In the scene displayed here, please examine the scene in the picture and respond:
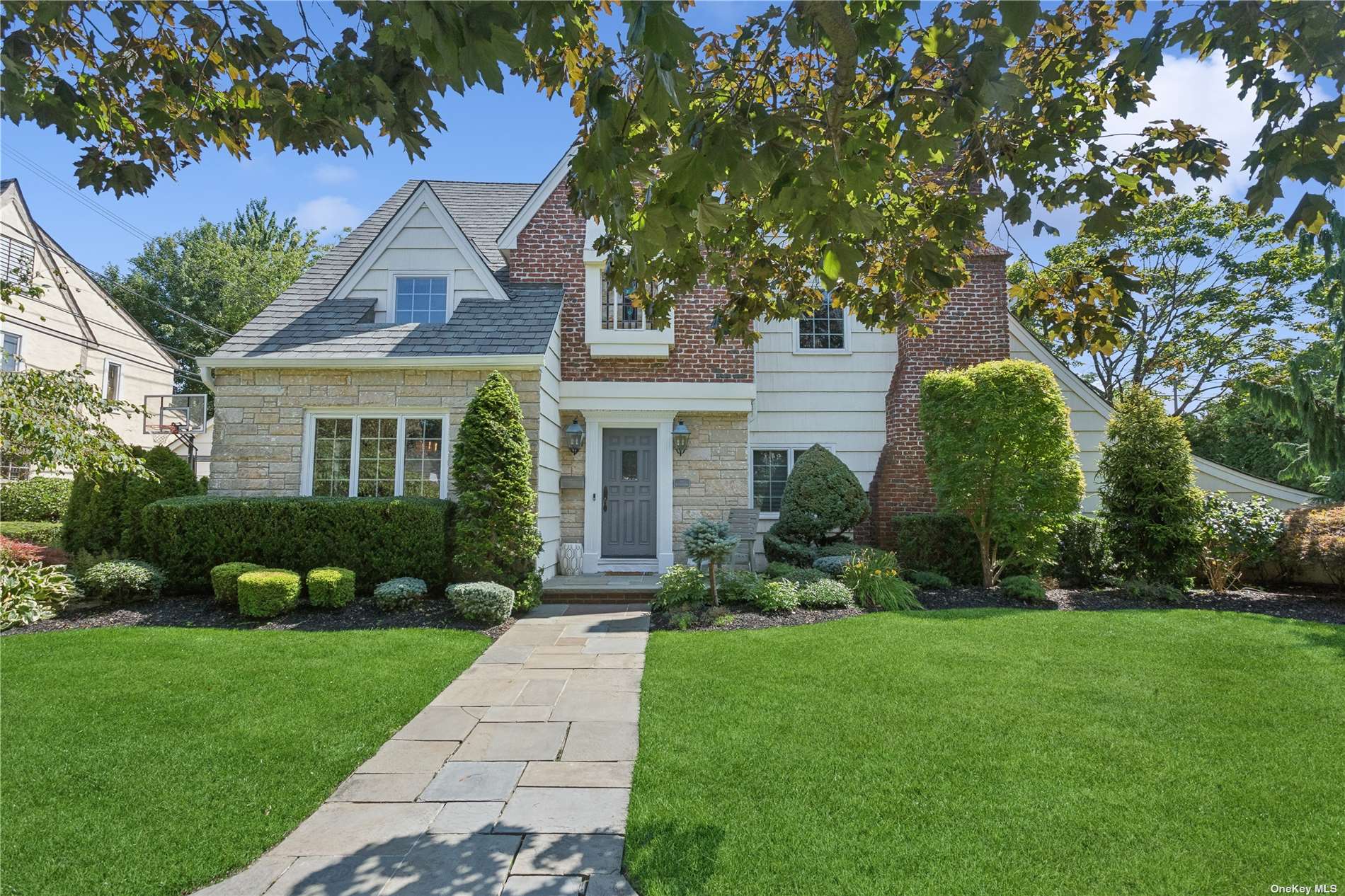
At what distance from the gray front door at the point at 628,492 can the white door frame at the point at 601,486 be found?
0.14 metres

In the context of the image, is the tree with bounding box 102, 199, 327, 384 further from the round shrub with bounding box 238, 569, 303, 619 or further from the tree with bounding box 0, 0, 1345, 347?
the tree with bounding box 0, 0, 1345, 347

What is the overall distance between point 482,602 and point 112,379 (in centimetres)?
1780

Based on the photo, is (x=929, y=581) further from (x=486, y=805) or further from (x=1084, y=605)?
(x=486, y=805)

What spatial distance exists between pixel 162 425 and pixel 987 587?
22101 millimetres

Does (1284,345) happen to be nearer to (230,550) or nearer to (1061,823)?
(1061,823)

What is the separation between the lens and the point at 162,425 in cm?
1933

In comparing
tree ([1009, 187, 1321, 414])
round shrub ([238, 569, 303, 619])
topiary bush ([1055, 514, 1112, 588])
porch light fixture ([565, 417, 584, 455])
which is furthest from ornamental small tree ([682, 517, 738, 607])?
tree ([1009, 187, 1321, 414])

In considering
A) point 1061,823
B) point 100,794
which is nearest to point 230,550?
point 100,794

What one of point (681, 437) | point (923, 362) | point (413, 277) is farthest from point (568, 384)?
point (923, 362)

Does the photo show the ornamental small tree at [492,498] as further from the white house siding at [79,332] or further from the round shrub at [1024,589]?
the white house siding at [79,332]

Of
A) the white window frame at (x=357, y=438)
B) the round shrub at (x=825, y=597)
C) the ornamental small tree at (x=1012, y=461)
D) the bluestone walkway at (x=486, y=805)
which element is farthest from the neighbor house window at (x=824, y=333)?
the bluestone walkway at (x=486, y=805)

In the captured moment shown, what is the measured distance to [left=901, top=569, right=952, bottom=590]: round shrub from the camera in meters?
9.30

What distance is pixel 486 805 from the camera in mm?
3486

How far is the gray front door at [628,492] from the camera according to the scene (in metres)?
11.2
